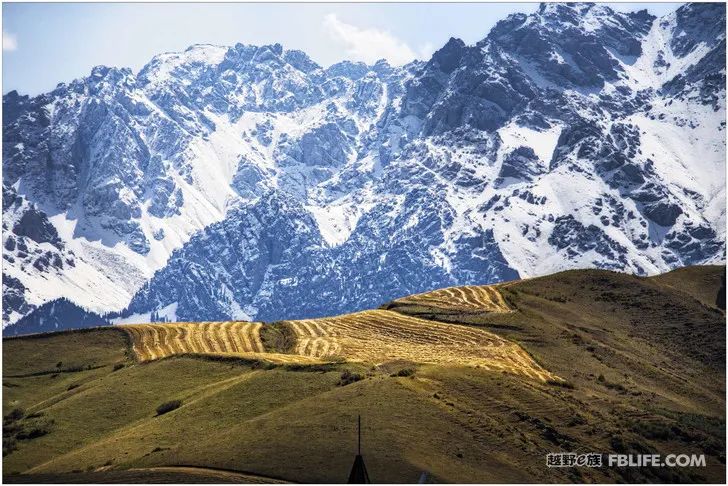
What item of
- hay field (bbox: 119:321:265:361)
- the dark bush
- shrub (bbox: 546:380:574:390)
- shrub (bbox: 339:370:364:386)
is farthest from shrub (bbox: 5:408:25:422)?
shrub (bbox: 546:380:574:390)

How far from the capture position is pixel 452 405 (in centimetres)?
13562

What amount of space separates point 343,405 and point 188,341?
64025 mm

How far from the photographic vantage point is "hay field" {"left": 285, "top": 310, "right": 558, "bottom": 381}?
167125 mm

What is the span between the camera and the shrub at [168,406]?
5714 inches

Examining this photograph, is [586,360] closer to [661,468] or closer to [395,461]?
[661,468]

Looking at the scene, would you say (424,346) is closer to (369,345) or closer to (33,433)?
(369,345)

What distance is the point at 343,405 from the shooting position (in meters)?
131

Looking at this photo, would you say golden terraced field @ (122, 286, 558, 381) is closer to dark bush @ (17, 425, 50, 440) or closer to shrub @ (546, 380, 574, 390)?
shrub @ (546, 380, 574, 390)

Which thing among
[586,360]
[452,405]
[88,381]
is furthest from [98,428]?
[586,360]

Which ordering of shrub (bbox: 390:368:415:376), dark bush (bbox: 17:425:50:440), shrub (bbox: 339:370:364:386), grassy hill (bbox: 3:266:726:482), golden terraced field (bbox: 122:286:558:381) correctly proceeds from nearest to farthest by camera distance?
grassy hill (bbox: 3:266:726:482)
dark bush (bbox: 17:425:50:440)
shrub (bbox: 339:370:364:386)
shrub (bbox: 390:368:415:376)
golden terraced field (bbox: 122:286:558:381)

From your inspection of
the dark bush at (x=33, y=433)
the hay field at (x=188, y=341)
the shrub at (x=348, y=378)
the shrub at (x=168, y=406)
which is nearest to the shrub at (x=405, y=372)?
the shrub at (x=348, y=378)

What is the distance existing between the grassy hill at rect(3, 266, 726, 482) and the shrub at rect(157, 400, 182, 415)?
0.13 metres

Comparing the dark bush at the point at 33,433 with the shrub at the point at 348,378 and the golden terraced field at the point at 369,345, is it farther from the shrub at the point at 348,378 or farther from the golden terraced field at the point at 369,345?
the shrub at the point at 348,378

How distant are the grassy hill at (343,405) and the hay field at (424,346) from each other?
1.72 ft
